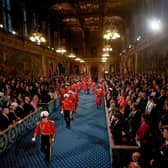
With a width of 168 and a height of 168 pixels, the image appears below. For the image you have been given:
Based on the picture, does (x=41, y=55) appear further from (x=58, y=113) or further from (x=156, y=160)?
(x=156, y=160)

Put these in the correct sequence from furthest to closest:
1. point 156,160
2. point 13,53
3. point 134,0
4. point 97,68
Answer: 1. point 97,68
2. point 134,0
3. point 13,53
4. point 156,160

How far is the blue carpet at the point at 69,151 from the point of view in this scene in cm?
411

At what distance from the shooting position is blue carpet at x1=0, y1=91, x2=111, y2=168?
4113 mm

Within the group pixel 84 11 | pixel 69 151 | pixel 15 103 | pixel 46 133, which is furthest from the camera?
pixel 84 11

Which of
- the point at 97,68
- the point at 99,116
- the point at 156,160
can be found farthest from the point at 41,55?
the point at 97,68

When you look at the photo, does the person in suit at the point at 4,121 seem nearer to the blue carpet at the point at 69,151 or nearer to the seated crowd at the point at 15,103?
the seated crowd at the point at 15,103

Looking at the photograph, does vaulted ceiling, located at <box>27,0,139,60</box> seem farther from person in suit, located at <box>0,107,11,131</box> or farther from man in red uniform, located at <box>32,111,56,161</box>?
person in suit, located at <box>0,107,11,131</box>

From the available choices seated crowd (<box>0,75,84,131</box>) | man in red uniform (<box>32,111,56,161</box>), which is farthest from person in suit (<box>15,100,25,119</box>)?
man in red uniform (<box>32,111,56,161</box>)

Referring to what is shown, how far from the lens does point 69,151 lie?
4719 mm

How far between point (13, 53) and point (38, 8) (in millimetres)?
8017

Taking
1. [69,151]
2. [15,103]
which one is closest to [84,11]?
[15,103]

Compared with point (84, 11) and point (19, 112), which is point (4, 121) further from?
point (84, 11)

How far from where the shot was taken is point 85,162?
13.8ft

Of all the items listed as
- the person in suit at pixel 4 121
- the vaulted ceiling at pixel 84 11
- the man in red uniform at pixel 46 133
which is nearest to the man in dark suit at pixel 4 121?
the person in suit at pixel 4 121
